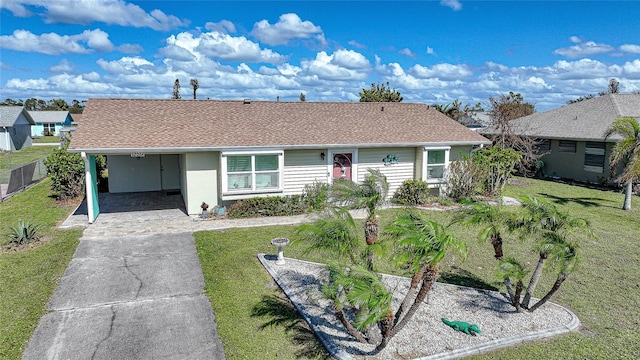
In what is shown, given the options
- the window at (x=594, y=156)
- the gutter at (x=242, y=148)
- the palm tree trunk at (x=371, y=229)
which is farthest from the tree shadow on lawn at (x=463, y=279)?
the window at (x=594, y=156)

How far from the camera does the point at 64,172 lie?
1609 cm

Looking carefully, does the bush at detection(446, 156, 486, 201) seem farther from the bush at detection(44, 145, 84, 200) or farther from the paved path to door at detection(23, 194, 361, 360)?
the bush at detection(44, 145, 84, 200)

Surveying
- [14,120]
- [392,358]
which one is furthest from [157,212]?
[14,120]

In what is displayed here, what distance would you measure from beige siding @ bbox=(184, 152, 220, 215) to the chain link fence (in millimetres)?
8071

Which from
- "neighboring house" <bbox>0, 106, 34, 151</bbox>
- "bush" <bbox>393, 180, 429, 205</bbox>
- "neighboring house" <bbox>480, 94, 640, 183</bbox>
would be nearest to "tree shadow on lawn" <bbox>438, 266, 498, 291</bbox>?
"bush" <bbox>393, 180, 429, 205</bbox>

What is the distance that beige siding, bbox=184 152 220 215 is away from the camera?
14.2m

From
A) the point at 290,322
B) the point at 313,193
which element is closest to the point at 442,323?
the point at 290,322

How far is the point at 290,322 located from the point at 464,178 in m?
12.6

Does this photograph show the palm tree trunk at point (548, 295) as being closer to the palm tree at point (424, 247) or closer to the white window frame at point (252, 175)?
the palm tree at point (424, 247)

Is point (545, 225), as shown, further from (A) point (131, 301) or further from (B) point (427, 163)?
(B) point (427, 163)

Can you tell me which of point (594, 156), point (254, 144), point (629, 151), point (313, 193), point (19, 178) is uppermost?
point (254, 144)

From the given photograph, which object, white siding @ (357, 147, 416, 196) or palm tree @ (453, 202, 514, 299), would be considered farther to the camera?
white siding @ (357, 147, 416, 196)

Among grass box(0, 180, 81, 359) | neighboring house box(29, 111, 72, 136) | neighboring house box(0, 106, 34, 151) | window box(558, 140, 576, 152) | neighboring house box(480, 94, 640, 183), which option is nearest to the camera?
grass box(0, 180, 81, 359)

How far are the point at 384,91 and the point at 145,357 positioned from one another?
36614 millimetres
